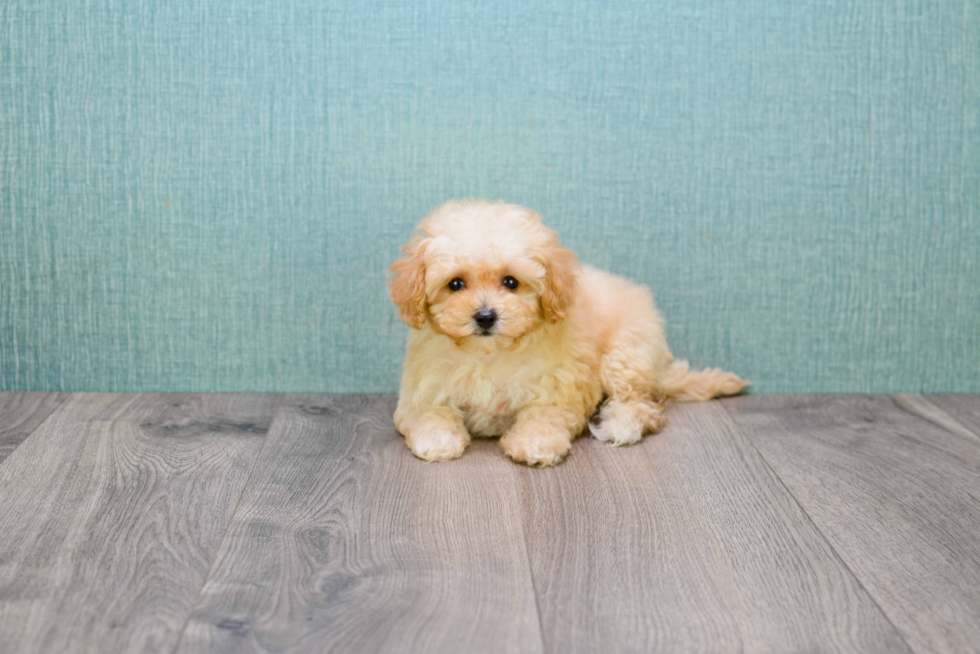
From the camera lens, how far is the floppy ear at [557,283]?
6.56 feet

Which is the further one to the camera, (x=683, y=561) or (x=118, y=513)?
(x=118, y=513)

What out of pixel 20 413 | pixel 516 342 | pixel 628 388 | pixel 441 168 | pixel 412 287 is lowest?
pixel 20 413

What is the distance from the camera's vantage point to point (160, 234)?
2.45 meters

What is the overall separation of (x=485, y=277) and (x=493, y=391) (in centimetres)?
31

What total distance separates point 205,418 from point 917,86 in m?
2.17

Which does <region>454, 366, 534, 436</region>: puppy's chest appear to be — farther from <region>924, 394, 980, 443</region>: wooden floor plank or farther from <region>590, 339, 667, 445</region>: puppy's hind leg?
<region>924, 394, 980, 443</region>: wooden floor plank

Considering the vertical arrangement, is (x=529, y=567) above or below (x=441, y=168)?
below

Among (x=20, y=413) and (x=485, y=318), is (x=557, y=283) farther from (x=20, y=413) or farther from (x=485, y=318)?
(x=20, y=413)

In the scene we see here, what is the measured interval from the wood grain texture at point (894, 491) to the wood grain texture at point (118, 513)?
118 cm

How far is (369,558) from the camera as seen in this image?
5.13 feet

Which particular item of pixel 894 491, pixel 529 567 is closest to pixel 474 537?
pixel 529 567

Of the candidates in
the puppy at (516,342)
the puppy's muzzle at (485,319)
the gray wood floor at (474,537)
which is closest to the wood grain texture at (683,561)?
the gray wood floor at (474,537)

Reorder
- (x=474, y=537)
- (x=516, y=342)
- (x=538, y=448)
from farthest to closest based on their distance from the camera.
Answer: (x=516, y=342), (x=538, y=448), (x=474, y=537)

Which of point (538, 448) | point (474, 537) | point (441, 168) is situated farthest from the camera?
point (441, 168)
